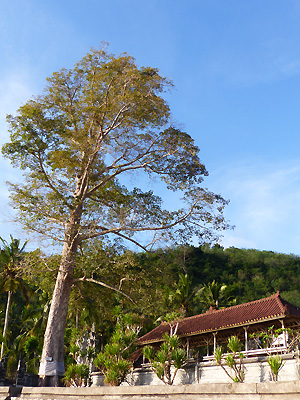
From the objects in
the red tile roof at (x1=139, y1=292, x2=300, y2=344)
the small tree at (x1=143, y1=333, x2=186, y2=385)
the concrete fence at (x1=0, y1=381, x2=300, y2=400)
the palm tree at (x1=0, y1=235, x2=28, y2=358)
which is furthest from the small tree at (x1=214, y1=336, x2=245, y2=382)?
the palm tree at (x1=0, y1=235, x2=28, y2=358)

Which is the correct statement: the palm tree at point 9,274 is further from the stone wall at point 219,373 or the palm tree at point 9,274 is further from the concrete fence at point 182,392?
the concrete fence at point 182,392

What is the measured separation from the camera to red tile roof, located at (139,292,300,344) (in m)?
18.4

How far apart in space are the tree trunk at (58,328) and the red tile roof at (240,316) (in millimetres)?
7713

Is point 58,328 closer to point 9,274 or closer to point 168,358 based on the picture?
point 168,358

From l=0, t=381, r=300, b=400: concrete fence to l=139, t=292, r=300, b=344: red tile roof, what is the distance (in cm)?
1018

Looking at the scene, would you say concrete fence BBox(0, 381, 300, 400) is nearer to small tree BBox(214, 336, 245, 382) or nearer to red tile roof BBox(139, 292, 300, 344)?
small tree BBox(214, 336, 245, 382)

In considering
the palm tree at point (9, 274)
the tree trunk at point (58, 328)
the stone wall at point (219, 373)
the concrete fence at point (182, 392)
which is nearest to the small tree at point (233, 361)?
the stone wall at point (219, 373)

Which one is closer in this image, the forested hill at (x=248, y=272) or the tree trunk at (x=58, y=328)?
the tree trunk at (x=58, y=328)

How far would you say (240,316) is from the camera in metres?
20.2

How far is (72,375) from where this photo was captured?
60.2 feet

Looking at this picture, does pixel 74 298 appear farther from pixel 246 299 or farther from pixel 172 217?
pixel 246 299

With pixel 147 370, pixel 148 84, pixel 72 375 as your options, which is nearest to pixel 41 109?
pixel 148 84

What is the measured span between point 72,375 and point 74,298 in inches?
135

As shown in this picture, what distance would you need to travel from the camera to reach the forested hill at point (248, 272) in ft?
172
